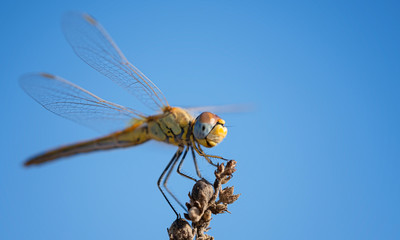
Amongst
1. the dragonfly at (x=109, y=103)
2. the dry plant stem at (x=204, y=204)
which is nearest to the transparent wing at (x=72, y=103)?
the dragonfly at (x=109, y=103)

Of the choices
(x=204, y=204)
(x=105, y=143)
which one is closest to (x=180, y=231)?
(x=204, y=204)

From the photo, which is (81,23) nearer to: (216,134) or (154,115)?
(154,115)

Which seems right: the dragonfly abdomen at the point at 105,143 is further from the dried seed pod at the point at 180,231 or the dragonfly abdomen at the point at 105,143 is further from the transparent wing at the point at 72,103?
the dried seed pod at the point at 180,231

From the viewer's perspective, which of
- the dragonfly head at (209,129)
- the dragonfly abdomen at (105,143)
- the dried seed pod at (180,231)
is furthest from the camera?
the dragonfly abdomen at (105,143)

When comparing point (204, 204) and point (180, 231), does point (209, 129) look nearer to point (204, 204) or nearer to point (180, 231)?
point (204, 204)

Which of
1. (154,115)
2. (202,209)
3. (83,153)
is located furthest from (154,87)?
(202,209)
